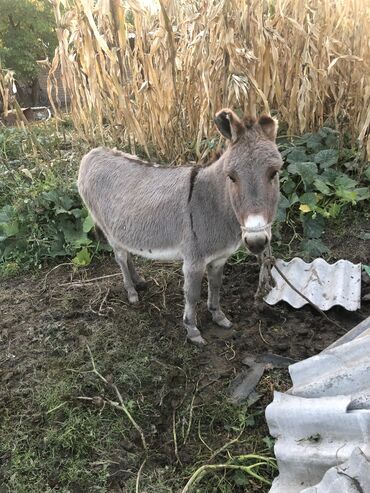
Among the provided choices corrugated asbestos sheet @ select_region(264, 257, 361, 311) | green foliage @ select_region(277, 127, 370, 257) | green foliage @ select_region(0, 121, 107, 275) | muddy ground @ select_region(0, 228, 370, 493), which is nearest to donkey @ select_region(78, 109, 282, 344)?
muddy ground @ select_region(0, 228, 370, 493)

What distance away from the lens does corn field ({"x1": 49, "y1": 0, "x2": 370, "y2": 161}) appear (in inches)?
132

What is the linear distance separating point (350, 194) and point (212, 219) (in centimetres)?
163

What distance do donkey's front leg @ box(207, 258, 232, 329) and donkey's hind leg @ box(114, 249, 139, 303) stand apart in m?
0.64

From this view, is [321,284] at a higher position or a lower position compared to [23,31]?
lower

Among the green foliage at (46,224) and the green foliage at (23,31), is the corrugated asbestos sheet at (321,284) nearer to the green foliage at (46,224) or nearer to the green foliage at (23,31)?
the green foliage at (46,224)

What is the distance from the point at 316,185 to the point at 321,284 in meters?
1.02

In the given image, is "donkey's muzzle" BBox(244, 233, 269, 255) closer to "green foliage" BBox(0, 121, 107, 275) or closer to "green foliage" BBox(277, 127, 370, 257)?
"green foliage" BBox(277, 127, 370, 257)

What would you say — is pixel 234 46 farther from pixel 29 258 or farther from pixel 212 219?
pixel 29 258

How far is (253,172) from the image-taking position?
201 centimetres

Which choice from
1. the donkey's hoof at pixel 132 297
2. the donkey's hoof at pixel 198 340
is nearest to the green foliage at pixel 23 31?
the donkey's hoof at pixel 132 297

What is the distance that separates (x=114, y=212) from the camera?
2938 mm

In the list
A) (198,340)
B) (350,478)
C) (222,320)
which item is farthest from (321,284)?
(350,478)

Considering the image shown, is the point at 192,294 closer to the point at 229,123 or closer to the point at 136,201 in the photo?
the point at 136,201

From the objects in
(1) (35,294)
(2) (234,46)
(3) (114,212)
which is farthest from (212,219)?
(1) (35,294)
